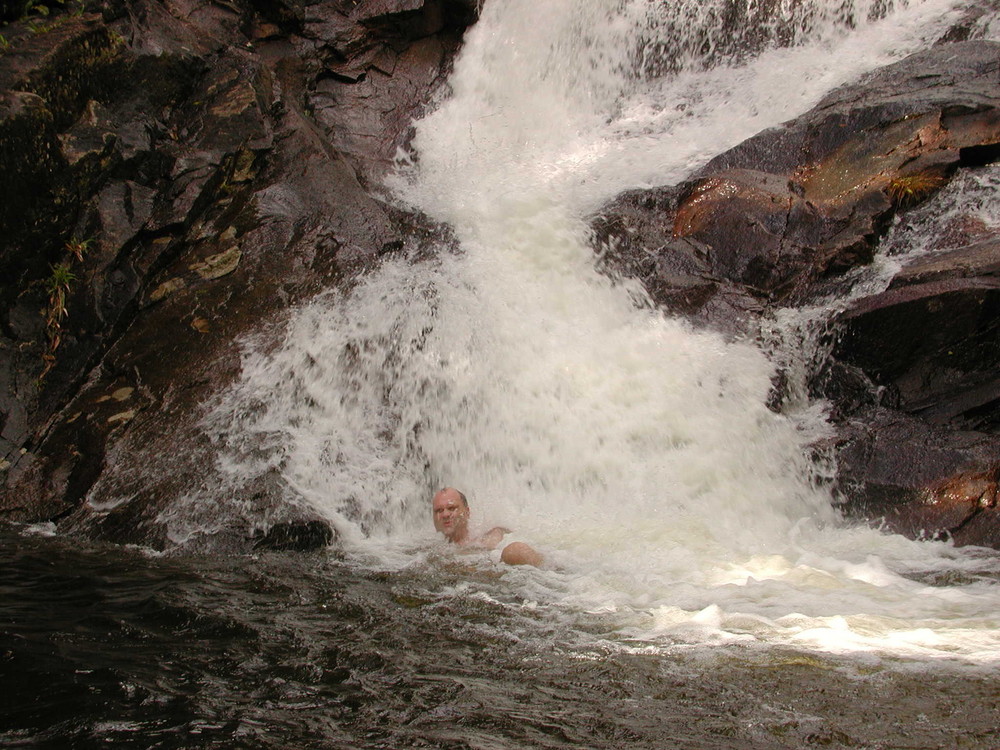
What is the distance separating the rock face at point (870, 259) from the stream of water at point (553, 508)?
12.3 inches

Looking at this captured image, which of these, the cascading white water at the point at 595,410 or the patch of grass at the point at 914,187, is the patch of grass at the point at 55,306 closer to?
the cascading white water at the point at 595,410

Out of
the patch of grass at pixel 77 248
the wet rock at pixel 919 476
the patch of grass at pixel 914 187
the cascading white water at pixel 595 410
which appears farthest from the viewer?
the patch of grass at pixel 77 248

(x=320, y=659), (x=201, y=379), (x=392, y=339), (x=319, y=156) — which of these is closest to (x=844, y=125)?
(x=392, y=339)

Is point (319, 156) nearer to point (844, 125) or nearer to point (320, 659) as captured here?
point (844, 125)

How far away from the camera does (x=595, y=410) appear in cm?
780

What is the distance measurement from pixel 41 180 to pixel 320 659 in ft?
20.9

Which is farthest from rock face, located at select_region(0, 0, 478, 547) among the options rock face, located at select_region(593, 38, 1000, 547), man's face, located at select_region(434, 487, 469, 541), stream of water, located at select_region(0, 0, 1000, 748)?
rock face, located at select_region(593, 38, 1000, 547)

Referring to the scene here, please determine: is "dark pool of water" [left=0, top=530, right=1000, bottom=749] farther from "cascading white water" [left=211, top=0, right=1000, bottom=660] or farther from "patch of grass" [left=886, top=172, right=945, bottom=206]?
"patch of grass" [left=886, top=172, right=945, bottom=206]

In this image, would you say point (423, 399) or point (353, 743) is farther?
point (423, 399)

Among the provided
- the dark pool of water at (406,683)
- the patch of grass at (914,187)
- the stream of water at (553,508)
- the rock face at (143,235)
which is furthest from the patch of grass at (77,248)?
the patch of grass at (914,187)

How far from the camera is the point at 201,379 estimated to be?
26.0 ft

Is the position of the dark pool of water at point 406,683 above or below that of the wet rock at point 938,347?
below

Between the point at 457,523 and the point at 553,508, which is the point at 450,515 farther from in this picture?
the point at 553,508

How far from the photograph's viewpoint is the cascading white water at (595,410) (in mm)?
5207
